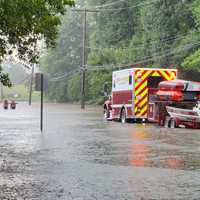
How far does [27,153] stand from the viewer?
15.5 metres

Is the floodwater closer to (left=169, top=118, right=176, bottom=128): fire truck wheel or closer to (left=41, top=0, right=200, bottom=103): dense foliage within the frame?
(left=169, top=118, right=176, bottom=128): fire truck wheel

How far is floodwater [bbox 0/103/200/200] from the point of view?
950cm

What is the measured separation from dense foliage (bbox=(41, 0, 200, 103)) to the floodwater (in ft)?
79.9

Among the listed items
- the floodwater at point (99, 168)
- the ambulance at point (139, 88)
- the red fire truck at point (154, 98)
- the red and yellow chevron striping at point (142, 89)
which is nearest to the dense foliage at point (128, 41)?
the red fire truck at point (154, 98)

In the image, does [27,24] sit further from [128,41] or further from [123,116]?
[128,41]

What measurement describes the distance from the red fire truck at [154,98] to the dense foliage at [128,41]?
8762 mm

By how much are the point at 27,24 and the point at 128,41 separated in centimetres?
6922

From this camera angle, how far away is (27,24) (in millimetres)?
A: 14594

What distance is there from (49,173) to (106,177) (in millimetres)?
1156

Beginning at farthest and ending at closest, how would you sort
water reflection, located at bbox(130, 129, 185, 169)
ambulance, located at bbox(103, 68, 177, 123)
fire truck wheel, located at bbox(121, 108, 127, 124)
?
fire truck wheel, located at bbox(121, 108, 127, 124), ambulance, located at bbox(103, 68, 177, 123), water reflection, located at bbox(130, 129, 185, 169)

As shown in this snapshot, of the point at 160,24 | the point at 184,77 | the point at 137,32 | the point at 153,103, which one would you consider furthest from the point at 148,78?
the point at 137,32

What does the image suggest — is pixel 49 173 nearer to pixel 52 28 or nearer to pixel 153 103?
pixel 52 28

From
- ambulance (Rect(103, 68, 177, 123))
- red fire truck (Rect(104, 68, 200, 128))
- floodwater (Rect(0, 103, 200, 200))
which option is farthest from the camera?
ambulance (Rect(103, 68, 177, 123))

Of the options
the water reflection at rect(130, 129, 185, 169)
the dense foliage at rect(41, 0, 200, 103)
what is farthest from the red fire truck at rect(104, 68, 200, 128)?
the dense foliage at rect(41, 0, 200, 103)
